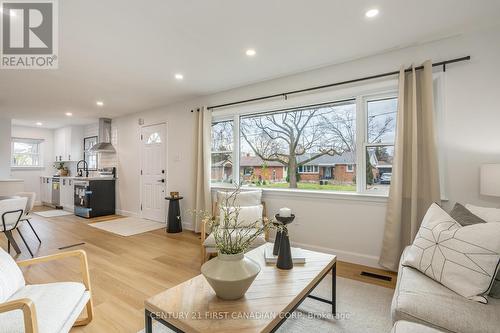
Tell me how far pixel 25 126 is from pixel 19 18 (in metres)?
7.30

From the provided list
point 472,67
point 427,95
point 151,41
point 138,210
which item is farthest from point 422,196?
point 138,210

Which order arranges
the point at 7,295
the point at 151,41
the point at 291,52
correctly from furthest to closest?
the point at 291,52, the point at 151,41, the point at 7,295

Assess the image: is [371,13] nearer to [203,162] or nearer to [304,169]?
[304,169]

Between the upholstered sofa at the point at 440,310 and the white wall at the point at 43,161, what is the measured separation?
31.9ft

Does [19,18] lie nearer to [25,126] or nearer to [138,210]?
[138,210]

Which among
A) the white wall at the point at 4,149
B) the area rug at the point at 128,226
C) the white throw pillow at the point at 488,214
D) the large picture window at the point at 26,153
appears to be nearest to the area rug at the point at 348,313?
the white throw pillow at the point at 488,214

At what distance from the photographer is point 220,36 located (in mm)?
2469

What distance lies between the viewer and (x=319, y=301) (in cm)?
215

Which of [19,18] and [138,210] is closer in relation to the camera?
[19,18]

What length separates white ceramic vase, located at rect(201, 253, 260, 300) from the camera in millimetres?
1257

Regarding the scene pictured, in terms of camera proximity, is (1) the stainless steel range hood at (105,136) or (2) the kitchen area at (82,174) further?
(1) the stainless steel range hood at (105,136)

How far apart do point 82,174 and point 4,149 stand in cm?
175

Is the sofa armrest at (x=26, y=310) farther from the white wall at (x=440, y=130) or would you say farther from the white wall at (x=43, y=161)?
the white wall at (x=43, y=161)

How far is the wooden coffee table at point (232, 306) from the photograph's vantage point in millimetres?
1138
